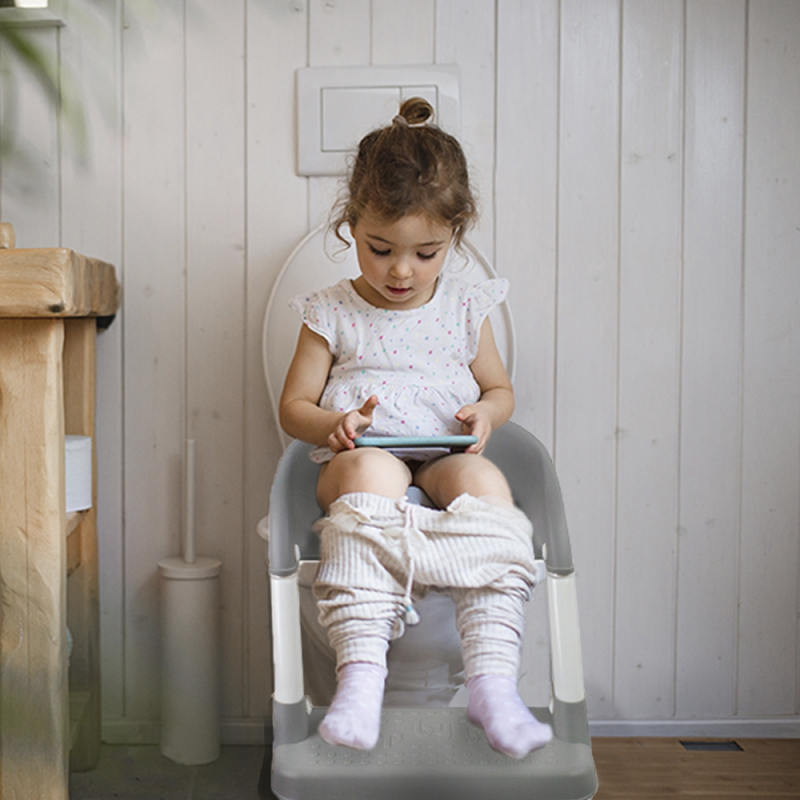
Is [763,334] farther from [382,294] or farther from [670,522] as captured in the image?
[382,294]

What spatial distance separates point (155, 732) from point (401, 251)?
3.20 ft

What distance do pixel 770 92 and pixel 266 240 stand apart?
0.88 metres

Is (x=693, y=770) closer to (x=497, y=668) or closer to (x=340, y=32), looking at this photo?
(x=497, y=668)

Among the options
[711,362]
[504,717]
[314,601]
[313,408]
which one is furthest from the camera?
[711,362]

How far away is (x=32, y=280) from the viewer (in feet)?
3.37

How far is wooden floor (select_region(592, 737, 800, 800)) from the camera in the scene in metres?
1.27

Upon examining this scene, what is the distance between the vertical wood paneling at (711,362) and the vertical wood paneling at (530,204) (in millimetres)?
229

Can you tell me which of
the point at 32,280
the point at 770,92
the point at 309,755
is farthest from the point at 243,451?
the point at 770,92

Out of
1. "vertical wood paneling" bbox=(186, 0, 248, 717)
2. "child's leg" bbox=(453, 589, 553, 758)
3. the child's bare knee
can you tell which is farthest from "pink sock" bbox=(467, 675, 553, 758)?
"vertical wood paneling" bbox=(186, 0, 248, 717)

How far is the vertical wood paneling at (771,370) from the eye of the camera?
138cm

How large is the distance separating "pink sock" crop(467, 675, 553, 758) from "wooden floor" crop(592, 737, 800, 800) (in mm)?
583

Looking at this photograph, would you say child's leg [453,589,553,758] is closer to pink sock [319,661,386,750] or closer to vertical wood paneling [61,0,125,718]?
pink sock [319,661,386,750]

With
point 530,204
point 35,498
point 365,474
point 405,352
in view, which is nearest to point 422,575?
point 365,474

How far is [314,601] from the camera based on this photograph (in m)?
1.01
